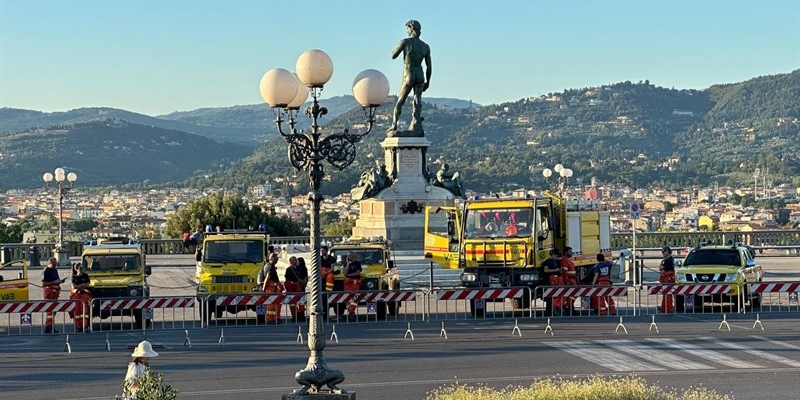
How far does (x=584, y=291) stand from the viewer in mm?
29141

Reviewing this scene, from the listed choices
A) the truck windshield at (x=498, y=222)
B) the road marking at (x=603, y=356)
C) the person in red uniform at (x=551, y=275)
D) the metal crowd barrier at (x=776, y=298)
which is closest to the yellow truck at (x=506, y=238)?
the truck windshield at (x=498, y=222)

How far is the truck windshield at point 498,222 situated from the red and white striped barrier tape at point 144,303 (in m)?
7.81

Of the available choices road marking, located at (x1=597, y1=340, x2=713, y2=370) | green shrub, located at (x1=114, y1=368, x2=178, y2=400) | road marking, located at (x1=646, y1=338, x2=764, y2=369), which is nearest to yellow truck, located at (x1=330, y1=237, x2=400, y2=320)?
road marking, located at (x1=597, y1=340, x2=713, y2=370)

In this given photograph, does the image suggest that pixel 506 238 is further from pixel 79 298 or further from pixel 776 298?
pixel 79 298

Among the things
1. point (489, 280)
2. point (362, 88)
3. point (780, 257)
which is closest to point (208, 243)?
point (489, 280)

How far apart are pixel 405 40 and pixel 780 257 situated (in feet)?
54.7

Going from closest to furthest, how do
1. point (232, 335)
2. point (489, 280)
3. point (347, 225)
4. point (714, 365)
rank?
point (714, 365) < point (232, 335) < point (489, 280) < point (347, 225)

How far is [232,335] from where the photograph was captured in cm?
2742

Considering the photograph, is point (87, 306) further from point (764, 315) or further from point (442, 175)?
point (442, 175)

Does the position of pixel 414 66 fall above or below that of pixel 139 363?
above

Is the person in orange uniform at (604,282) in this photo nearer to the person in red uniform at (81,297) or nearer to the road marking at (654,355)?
the road marking at (654,355)

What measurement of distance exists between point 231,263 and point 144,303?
4.00 metres

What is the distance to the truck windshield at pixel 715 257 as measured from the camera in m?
31.7

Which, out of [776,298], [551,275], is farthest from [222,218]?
[551,275]
